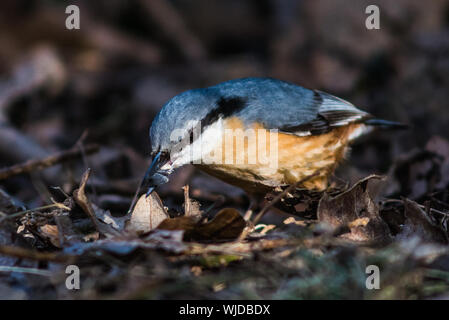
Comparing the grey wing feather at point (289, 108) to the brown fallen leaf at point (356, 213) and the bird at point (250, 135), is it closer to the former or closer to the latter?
the bird at point (250, 135)

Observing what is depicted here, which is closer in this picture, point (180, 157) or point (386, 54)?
point (180, 157)

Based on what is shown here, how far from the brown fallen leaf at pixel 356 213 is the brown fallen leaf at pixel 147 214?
90 centimetres

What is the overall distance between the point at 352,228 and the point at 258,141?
1174mm

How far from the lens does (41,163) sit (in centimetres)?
462

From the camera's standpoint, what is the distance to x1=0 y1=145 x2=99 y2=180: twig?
4.14 metres

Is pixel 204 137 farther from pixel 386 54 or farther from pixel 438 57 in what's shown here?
pixel 386 54

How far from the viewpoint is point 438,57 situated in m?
6.45

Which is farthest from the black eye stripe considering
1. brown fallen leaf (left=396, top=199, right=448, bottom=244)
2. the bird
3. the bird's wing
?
brown fallen leaf (left=396, top=199, right=448, bottom=244)

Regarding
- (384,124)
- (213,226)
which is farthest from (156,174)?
(384,124)

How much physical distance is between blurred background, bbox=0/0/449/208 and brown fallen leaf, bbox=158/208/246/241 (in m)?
1.62

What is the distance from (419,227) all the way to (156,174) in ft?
5.19

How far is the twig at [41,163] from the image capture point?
13.6 ft
